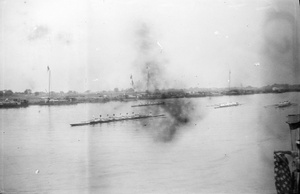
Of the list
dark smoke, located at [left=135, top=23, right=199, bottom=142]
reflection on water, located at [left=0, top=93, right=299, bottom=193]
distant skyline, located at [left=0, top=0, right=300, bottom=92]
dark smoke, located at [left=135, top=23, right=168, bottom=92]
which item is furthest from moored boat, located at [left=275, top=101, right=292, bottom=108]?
dark smoke, located at [left=135, top=23, right=168, bottom=92]

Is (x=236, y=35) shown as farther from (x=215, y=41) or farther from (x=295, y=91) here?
(x=295, y=91)

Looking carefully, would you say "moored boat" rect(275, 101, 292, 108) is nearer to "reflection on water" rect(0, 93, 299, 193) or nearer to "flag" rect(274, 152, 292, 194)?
"reflection on water" rect(0, 93, 299, 193)

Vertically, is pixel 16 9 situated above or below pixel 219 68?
above

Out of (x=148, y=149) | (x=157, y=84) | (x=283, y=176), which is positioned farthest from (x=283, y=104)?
(x=148, y=149)

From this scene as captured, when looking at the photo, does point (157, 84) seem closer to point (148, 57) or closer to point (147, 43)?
point (148, 57)

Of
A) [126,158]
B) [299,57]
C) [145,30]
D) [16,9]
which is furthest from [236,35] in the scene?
[16,9]

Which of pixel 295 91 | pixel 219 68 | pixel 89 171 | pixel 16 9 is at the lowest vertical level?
pixel 89 171

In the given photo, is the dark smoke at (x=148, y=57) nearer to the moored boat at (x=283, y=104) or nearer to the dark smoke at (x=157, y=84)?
the dark smoke at (x=157, y=84)

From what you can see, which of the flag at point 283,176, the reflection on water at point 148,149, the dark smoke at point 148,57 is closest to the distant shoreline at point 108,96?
the reflection on water at point 148,149
